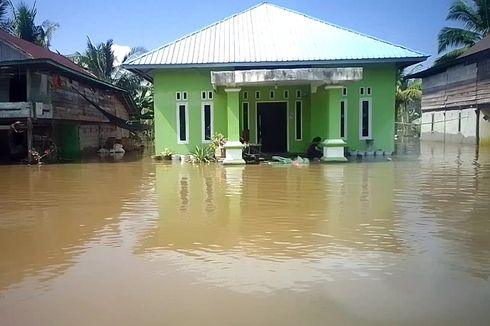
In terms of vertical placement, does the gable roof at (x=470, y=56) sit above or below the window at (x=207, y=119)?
above

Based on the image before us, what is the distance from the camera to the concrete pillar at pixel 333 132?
17.0 metres

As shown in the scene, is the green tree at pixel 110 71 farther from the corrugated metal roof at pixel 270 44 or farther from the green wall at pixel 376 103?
the green wall at pixel 376 103

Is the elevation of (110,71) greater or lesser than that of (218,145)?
greater

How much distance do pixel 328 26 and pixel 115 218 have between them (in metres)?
16.3

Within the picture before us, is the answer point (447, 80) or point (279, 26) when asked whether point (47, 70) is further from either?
point (447, 80)

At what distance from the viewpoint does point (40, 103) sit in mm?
18469

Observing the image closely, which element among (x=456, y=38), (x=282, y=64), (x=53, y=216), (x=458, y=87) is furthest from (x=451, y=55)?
(x=53, y=216)

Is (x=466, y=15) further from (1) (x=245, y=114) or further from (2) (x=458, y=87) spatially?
(1) (x=245, y=114)

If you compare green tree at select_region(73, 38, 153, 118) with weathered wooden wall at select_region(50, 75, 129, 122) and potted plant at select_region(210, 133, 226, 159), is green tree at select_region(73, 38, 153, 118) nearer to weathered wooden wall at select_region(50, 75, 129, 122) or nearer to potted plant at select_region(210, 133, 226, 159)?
weathered wooden wall at select_region(50, 75, 129, 122)

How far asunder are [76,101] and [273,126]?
10.6 metres

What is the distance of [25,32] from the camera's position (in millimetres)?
33125

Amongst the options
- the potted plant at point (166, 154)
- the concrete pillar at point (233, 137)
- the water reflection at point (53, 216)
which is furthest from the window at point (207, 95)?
the water reflection at point (53, 216)

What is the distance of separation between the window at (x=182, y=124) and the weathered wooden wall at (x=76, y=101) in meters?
5.74

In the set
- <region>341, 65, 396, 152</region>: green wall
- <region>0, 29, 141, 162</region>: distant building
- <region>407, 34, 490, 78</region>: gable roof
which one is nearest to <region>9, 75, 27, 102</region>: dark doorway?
<region>0, 29, 141, 162</region>: distant building
